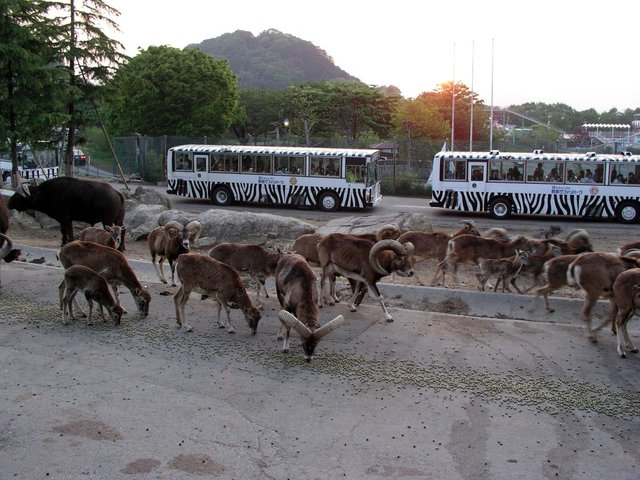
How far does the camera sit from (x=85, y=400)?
26.8 ft

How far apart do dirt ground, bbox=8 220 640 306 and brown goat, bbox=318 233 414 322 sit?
2378mm

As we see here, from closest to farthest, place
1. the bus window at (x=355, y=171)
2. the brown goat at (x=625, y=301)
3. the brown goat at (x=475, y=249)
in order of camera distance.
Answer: the brown goat at (x=625, y=301) < the brown goat at (x=475, y=249) < the bus window at (x=355, y=171)

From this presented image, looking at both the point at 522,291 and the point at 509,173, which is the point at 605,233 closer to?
the point at 509,173

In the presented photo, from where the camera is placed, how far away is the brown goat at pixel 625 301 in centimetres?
965

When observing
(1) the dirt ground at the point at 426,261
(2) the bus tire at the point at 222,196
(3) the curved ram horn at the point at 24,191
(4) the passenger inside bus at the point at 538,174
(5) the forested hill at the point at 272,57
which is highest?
(5) the forested hill at the point at 272,57

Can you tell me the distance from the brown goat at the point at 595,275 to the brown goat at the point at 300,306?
3.88m

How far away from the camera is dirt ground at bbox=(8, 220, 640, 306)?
14741 millimetres

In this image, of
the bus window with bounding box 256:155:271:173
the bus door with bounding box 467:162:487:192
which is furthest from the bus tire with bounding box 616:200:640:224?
the bus window with bounding box 256:155:271:173

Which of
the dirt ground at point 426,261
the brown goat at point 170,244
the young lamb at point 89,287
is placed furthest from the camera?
the dirt ground at point 426,261

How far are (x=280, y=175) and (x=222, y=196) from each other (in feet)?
9.63

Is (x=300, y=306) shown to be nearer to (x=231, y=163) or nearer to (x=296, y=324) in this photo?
(x=296, y=324)

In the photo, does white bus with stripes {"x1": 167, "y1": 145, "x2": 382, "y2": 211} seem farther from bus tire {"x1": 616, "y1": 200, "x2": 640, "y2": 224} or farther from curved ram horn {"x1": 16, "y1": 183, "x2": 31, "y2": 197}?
curved ram horn {"x1": 16, "y1": 183, "x2": 31, "y2": 197}

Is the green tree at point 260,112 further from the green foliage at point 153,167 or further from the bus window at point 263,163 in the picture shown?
the bus window at point 263,163

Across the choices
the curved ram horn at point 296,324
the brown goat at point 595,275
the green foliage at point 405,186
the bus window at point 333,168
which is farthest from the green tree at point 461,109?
the curved ram horn at point 296,324
